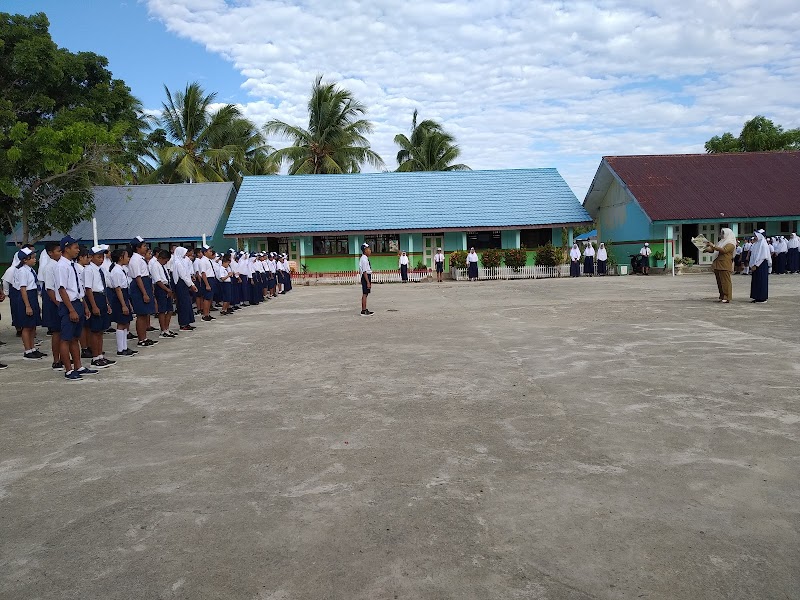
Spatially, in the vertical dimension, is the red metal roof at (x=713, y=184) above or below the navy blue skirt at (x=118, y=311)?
above

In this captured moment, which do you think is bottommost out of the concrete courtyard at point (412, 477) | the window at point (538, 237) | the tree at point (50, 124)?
the concrete courtyard at point (412, 477)

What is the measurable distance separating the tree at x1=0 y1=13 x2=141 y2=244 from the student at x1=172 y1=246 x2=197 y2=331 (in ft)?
37.2

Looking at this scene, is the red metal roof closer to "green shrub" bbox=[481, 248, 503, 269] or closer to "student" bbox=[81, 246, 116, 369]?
"green shrub" bbox=[481, 248, 503, 269]

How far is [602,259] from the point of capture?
92.9 ft

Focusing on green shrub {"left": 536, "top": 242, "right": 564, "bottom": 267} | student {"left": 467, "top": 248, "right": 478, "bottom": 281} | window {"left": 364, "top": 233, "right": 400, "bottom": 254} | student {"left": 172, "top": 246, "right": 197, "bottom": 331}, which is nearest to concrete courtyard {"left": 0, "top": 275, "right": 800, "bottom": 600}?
student {"left": 172, "top": 246, "right": 197, "bottom": 331}

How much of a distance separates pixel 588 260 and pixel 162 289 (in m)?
21.9

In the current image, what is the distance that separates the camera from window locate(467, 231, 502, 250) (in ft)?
101

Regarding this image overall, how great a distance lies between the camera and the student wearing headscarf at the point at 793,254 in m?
24.4

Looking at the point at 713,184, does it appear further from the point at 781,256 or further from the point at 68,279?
Result: the point at 68,279

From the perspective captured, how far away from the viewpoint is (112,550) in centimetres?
316

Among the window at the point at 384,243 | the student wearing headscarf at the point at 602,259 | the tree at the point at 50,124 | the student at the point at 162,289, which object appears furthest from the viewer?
the window at the point at 384,243

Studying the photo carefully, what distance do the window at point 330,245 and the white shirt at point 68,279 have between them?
889 inches

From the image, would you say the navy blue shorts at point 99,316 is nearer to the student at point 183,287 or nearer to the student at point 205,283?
the student at point 183,287

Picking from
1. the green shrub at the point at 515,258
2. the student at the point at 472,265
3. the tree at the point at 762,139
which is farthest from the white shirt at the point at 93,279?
the tree at the point at 762,139
